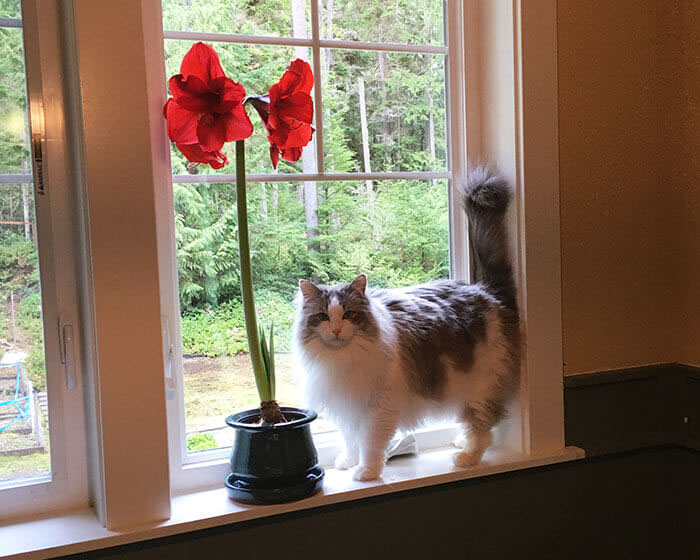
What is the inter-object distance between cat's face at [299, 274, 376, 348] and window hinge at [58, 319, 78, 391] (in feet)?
1.71

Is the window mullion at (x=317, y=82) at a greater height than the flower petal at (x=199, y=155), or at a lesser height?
greater

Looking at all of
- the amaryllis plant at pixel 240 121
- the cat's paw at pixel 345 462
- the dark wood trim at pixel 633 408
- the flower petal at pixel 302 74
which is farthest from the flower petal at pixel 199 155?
the dark wood trim at pixel 633 408

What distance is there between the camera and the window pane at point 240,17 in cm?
167

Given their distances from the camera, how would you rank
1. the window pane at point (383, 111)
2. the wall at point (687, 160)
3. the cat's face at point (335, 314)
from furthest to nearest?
1. the wall at point (687, 160)
2. the window pane at point (383, 111)
3. the cat's face at point (335, 314)

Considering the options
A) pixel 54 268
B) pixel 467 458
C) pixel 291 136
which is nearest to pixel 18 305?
pixel 54 268

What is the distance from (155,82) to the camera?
1631 mm

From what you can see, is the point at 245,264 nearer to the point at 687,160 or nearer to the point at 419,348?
the point at 419,348

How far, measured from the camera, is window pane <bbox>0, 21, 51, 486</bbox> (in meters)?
1.53

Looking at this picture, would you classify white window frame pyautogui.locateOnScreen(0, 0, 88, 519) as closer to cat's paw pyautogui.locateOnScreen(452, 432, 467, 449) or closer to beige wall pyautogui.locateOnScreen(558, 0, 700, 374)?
cat's paw pyautogui.locateOnScreen(452, 432, 467, 449)

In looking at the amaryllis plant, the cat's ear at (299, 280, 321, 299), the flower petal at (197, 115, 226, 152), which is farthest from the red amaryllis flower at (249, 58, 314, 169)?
the cat's ear at (299, 280, 321, 299)

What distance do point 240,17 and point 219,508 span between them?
3.85 feet

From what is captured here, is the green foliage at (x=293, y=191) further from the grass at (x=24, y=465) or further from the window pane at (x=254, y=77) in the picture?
the grass at (x=24, y=465)

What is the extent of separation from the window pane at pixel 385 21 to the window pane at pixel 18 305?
2.49ft

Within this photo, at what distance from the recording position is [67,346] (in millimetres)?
1562
